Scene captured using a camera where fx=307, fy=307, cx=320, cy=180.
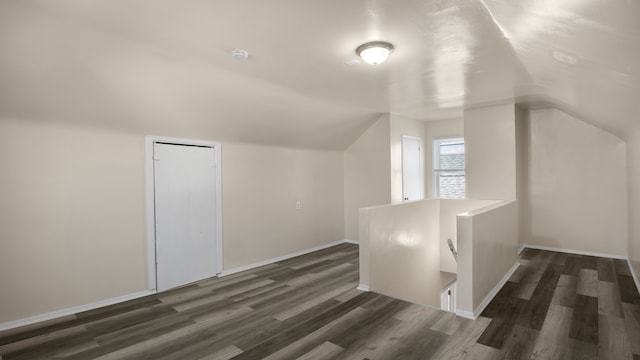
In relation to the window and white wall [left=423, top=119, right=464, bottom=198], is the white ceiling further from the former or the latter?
the window

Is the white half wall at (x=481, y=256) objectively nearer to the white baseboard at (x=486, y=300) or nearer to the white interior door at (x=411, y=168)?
the white baseboard at (x=486, y=300)

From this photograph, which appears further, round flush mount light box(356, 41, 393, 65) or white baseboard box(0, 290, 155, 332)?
white baseboard box(0, 290, 155, 332)

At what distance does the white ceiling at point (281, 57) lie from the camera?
1.95m

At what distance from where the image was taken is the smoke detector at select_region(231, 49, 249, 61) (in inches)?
103

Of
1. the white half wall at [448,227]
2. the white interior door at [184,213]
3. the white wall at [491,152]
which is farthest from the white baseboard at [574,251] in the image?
the white interior door at [184,213]

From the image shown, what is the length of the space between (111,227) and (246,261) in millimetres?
1874

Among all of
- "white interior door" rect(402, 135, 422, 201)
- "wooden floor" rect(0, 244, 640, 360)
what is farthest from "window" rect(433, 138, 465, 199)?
"wooden floor" rect(0, 244, 640, 360)

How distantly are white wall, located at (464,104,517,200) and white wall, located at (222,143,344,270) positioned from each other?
94.3 inches

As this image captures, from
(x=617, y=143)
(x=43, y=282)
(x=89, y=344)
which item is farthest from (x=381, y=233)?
(x=617, y=143)

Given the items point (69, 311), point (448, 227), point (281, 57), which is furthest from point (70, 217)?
point (448, 227)

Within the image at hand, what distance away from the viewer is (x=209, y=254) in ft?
13.9

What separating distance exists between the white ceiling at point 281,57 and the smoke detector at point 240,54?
2.2 inches

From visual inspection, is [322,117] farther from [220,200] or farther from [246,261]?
[246,261]

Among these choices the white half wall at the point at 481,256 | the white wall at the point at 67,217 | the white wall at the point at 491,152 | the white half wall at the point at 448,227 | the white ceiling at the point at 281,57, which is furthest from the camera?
the white half wall at the point at 448,227
